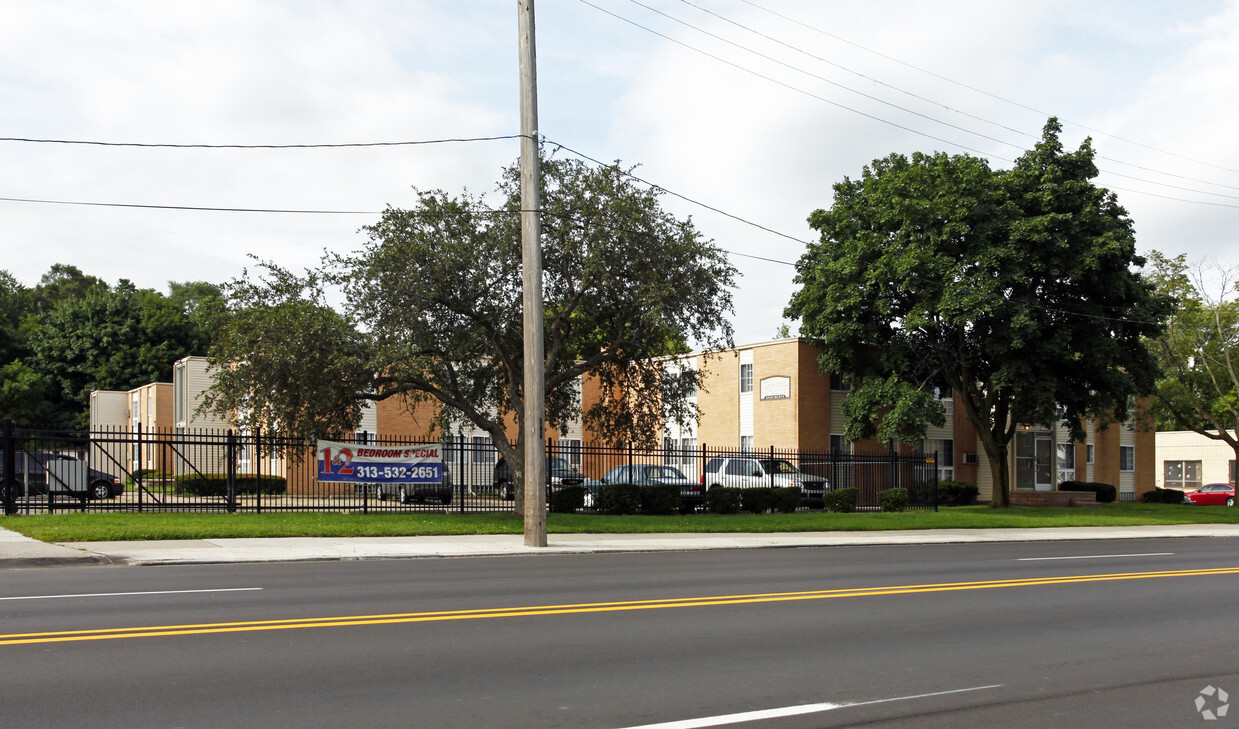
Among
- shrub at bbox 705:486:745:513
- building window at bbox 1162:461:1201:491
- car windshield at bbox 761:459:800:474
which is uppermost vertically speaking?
car windshield at bbox 761:459:800:474

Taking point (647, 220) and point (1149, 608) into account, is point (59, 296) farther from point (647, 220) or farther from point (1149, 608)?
point (1149, 608)

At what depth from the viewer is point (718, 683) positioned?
22.9 feet

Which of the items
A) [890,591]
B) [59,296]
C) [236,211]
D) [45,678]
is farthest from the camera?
[59,296]

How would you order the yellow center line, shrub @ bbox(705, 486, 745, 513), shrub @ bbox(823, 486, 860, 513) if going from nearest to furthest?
the yellow center line, shrub @ bbox(705, 486, 745, 513), shrub @ bbox(823, 486, 860, 513)

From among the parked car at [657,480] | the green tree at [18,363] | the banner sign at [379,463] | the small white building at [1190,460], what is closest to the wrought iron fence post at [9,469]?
the banner sign at [379,463]

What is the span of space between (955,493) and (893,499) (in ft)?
30.4

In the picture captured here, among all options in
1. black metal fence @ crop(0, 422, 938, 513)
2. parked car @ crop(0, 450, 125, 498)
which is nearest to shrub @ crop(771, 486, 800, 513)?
black metal fence @ crop(0, 422, 938, 513)

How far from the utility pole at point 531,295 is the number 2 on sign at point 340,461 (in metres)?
7.83

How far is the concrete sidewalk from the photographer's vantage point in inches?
595

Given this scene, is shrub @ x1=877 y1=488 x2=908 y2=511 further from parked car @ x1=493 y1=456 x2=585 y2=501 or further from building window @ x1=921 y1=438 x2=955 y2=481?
building window @ x1=921 y1=438 x2=955 y2=481

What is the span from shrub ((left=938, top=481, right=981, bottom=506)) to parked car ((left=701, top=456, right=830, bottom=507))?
9201 millimetres

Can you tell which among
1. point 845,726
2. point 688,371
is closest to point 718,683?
point 845,726

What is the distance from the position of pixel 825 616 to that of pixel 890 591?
2666 millimetres

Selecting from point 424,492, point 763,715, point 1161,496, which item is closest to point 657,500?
point 424,492
